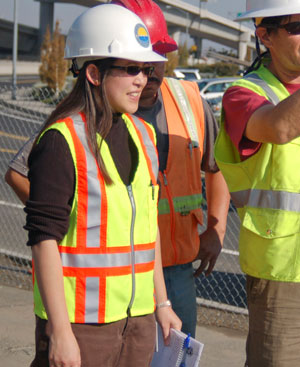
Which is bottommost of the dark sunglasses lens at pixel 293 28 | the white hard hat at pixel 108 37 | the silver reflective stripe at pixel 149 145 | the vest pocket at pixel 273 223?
the vest pocket at pixel 273 223

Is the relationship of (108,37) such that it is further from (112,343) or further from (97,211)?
(112,343)

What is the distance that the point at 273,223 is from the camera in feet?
8.47

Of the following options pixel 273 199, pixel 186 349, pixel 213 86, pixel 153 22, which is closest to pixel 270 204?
pixel 273 199

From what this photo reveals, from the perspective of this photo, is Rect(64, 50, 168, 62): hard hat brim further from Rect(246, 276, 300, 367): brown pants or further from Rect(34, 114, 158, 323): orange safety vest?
Rect(246, 276, 300, 367): brown pants

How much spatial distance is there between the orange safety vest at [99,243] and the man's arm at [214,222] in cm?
98

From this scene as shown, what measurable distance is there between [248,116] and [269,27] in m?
0.38

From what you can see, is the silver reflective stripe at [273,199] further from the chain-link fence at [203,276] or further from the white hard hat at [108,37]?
the chain-link fence at [203,276]

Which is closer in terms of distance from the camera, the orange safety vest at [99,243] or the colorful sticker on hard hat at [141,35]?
the orange safety vest at [99,243]

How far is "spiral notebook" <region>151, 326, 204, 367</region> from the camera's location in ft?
8.54

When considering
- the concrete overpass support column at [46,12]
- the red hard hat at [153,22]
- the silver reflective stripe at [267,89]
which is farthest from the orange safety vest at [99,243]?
the concrete overpass support column at [46,12]

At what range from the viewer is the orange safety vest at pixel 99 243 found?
2.44 m

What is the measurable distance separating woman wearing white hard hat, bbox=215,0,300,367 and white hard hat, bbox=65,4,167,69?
14.9 inches

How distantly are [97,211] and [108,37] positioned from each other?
64 centimetres

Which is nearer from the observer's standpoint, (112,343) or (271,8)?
(112,343)
